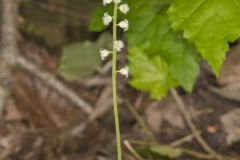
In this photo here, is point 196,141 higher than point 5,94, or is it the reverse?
point 5,94

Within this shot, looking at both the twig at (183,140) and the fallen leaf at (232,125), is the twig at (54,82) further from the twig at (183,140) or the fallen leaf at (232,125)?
the fallen leaf at (232,125)

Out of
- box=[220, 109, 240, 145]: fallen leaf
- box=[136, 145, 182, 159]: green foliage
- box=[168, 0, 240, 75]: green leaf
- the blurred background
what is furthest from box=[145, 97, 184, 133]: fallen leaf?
box=[168, 0, 240, 75]: green leaf

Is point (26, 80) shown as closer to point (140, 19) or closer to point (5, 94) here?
point (5, 94)

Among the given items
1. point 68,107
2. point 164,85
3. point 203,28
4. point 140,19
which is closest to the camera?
point 203,28

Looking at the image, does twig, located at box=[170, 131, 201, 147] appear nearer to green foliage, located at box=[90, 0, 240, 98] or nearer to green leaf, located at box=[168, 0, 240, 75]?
green foliage, located at box=[90, 0, 240, 98]

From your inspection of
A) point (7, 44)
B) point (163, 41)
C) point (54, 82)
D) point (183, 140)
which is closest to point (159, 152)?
point (183, 140)

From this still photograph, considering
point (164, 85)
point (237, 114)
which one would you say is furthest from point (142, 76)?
point (237, 114)

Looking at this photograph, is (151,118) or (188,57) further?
(151,118)
